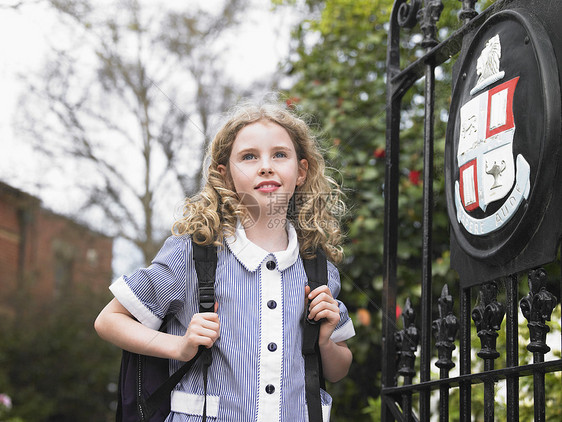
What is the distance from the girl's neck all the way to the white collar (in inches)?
0.9

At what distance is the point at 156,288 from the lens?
1.63 m

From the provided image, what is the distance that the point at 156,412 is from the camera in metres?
1.64

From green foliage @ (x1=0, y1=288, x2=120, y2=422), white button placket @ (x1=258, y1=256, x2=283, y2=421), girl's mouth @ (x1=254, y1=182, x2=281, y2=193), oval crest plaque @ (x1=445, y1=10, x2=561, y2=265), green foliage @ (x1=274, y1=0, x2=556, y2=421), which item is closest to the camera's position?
oval crest plaque @ (x1=445, y1=10, x2=561, y2=265)

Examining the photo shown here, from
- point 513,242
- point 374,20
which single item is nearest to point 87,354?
point 374,20

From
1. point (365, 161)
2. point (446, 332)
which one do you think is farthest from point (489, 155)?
point (365, 161)

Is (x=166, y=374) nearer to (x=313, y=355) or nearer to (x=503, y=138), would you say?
(x=313, y=355)

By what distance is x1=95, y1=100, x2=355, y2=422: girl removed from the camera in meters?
1.60

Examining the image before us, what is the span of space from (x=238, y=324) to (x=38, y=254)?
33.8 ft

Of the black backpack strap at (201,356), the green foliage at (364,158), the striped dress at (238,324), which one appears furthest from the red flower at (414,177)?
the black backpack strap at (201,356)

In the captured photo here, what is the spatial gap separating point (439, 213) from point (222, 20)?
5.13m

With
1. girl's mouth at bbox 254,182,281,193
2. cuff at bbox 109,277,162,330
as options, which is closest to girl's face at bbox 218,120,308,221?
A: girl's mouth at bbox 254,182,281,193

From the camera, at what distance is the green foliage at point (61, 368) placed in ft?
29.7

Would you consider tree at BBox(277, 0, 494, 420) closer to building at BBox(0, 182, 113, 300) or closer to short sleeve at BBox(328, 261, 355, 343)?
short sleeve at BBox(328, 261, 355, 343)

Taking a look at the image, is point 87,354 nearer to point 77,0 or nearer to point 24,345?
point 24,345
